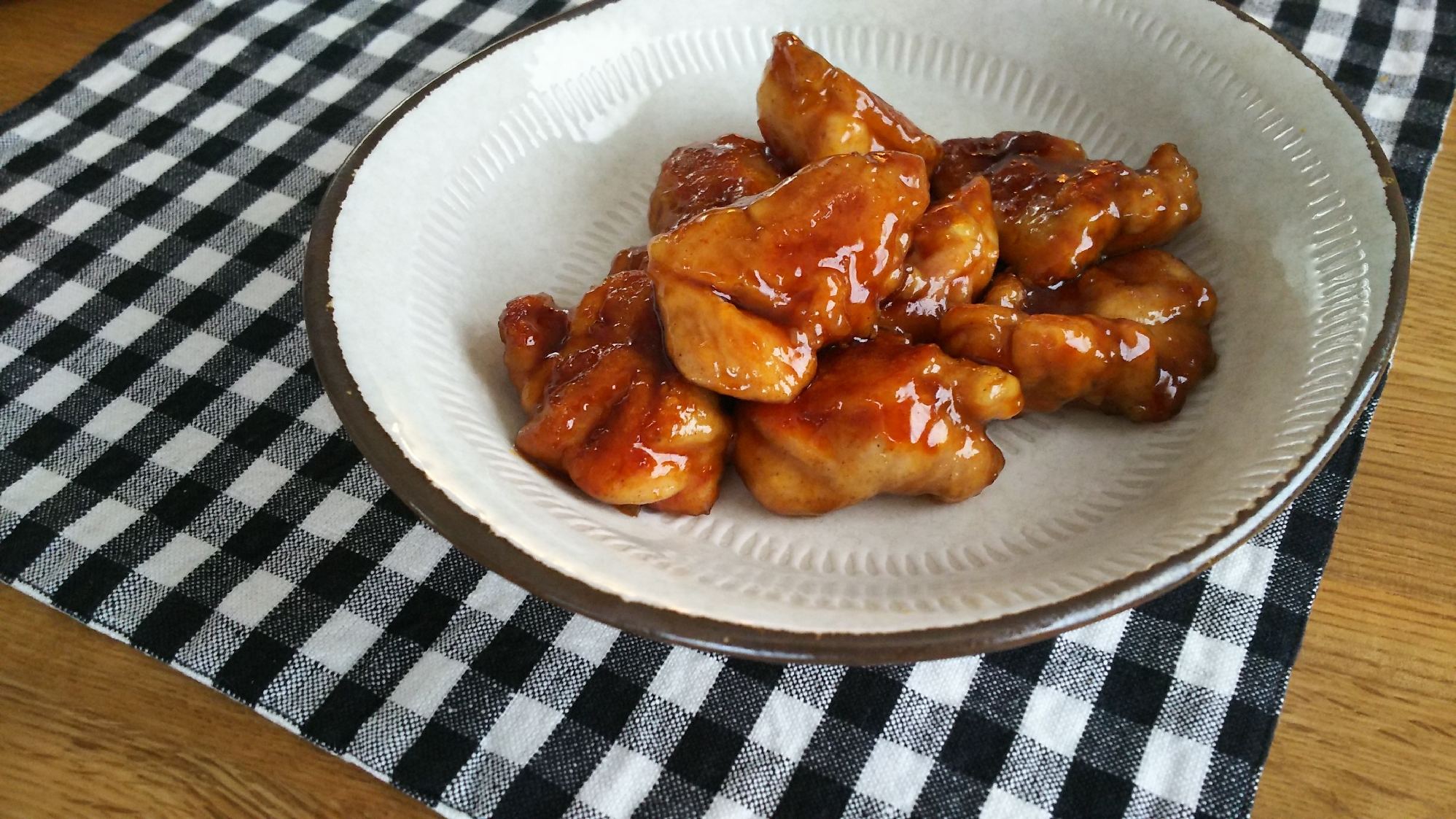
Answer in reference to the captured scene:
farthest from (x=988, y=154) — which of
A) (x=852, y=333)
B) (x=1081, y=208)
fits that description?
(x=852, y=333)

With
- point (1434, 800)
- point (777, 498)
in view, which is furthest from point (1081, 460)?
point (1434, 800)

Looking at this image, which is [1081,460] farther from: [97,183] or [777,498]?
[97,183]

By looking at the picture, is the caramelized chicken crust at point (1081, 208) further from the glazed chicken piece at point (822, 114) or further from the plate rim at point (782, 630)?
the plate rim at point (782, 630)

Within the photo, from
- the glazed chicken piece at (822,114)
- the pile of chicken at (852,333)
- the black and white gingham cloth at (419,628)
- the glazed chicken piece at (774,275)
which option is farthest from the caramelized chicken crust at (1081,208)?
the black and white gingham cloth at (419,628)

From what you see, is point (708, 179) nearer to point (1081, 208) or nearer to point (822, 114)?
point (822, 114)

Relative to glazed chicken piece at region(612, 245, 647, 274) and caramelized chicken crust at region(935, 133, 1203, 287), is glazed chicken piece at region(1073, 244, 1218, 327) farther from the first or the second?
glazed chicken piece at region(612, 245, 647, 274)

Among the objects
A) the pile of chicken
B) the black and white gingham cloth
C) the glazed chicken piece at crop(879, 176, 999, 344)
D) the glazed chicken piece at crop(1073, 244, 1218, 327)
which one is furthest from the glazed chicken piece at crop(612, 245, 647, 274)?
the glazed chicken piece at crop(1073, 244, 1218, 327)
